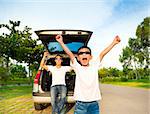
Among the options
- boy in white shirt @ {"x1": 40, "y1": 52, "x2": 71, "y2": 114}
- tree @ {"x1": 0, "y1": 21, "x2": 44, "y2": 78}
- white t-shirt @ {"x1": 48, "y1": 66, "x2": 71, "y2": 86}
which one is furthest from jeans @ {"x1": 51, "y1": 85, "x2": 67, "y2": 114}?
tree @ {"x1": 0, "y1": 21, "x2": 44, "y2": 78}

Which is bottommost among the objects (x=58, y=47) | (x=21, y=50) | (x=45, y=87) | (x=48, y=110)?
(x=48, y=110)

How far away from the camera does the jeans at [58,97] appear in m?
7.59

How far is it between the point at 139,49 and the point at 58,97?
36972mm

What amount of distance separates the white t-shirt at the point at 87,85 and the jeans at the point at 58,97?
273 cm

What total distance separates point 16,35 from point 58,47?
14.5m

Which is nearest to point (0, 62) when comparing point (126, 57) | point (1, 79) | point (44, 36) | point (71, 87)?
point (1, 79)

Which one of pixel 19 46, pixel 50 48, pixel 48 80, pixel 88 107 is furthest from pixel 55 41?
pixel 19 46

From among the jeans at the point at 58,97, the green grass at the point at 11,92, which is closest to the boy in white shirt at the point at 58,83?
the jeans at the point at 58,97

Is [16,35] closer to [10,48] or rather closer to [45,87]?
[10,48]

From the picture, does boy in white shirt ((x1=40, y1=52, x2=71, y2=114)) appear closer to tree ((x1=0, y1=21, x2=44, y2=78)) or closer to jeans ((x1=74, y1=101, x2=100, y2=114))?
jeans ((x1=74, y1=101, x2=100, y2=114))

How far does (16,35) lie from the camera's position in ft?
76.1

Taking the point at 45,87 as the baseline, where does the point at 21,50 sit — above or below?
above

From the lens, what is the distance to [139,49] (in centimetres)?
4394

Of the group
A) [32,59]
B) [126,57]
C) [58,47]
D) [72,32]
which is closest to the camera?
[72,32]
